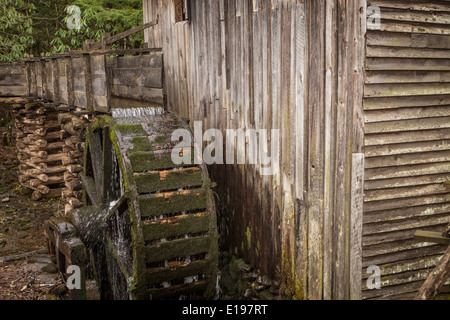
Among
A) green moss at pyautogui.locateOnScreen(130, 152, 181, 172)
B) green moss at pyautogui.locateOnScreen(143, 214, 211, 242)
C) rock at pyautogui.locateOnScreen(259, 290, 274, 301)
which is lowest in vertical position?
rock at pyautogui.locateOnScreen(259, 290, 274, 301)

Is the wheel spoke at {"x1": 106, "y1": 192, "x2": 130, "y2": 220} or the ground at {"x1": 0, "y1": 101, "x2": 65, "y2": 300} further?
the ground at {"x1": 0, "y1": 101, "x2": 65, "y2": 300}

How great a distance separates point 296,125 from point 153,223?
6.14ft

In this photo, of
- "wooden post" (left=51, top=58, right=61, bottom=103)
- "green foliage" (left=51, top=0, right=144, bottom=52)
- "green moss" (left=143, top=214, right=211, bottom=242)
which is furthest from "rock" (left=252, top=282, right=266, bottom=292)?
"green foliage" (left=51, top=0, right=144, bottom=52)

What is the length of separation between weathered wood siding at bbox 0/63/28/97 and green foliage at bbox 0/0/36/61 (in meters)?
1.92

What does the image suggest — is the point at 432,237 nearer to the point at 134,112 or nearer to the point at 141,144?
the point at 141,144

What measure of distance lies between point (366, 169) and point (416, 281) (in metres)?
1.42

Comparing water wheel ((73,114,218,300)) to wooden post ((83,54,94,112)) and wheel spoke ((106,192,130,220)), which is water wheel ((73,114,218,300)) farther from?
wooden post ((83,54,94,112))

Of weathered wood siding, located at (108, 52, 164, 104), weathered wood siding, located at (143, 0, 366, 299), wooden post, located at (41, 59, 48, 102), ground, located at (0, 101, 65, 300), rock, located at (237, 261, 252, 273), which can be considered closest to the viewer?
weathered wood siding, located at (143, 0, 366, 299)

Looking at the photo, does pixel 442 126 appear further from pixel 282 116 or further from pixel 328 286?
pixel 328 286

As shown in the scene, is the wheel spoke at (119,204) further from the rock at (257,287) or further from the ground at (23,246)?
the rock at (257,287)

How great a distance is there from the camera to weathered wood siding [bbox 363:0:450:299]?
4.13 metres

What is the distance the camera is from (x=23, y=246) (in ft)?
28.1

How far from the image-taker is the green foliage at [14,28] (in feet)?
42.2

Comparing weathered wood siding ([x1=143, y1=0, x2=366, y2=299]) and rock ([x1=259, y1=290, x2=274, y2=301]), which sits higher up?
weathered wood siding ([x1=143, y1=0, x2=366, y2=299])
